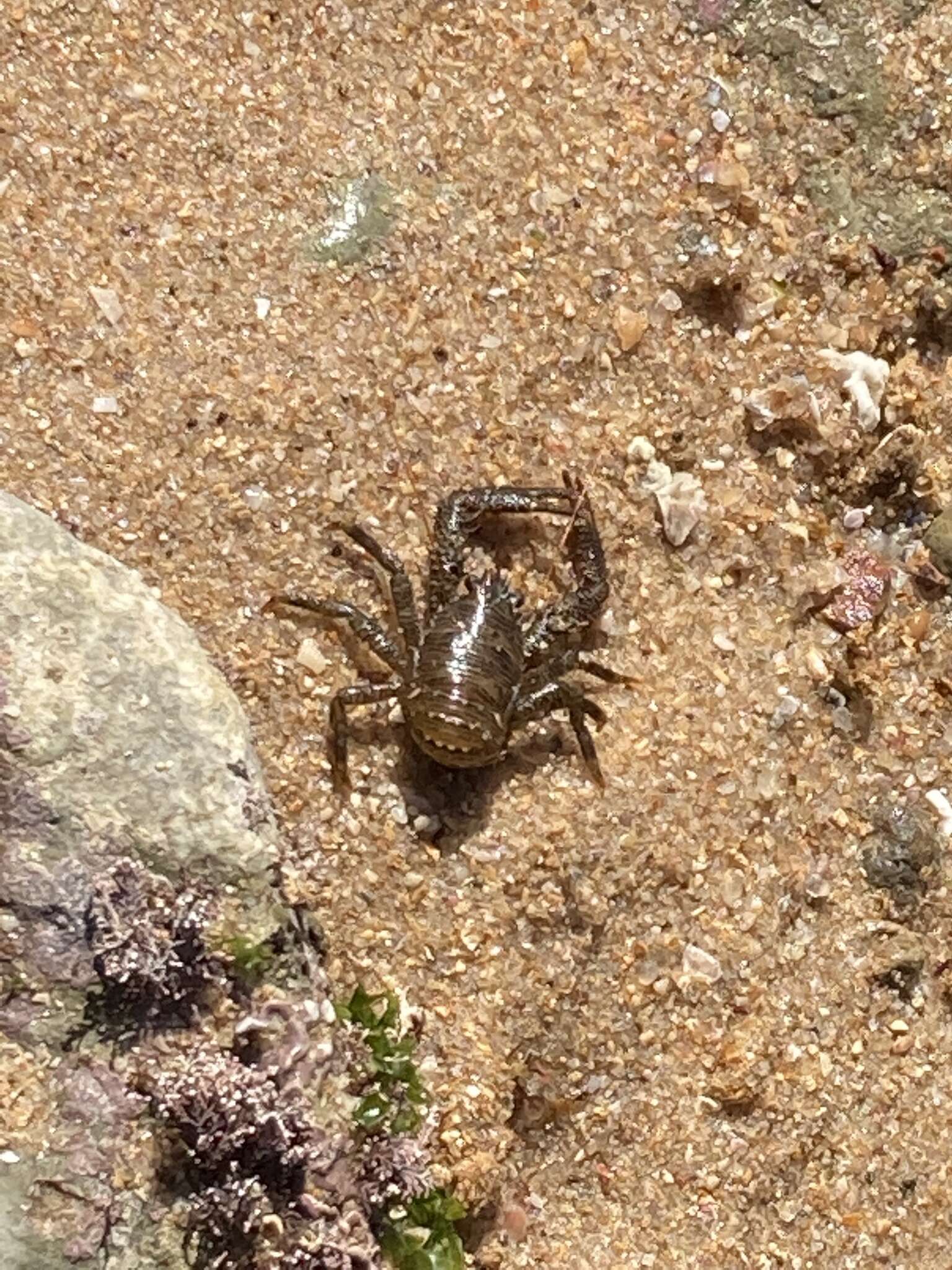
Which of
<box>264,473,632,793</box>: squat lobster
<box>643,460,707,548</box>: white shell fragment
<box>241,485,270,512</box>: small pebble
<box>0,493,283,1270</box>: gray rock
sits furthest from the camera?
<box>643,460,707,548</box>: white shell fragment

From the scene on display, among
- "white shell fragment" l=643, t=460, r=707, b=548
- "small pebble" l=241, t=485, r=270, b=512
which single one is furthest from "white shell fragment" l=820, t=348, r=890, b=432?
"small pebble" l=241, t=485, r=270, b=512

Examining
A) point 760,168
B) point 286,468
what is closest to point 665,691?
point 286,468

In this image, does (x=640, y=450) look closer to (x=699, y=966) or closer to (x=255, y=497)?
(x=255, y=497)

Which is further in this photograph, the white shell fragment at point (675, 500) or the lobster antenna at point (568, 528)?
the white shell fragment at point (675, 500)

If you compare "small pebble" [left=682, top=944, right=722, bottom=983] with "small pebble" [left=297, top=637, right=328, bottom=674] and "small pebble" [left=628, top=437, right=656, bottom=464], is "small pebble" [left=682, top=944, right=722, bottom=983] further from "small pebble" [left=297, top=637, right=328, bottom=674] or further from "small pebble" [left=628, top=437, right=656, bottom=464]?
"small pebble" [left=628, top=437, right=656, bottom=464]

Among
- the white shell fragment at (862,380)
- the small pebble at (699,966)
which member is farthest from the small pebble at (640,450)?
the small pebble at (699,966)

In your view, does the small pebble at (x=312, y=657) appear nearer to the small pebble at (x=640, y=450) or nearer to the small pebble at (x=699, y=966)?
the small pebble at (x=640, y=450)
